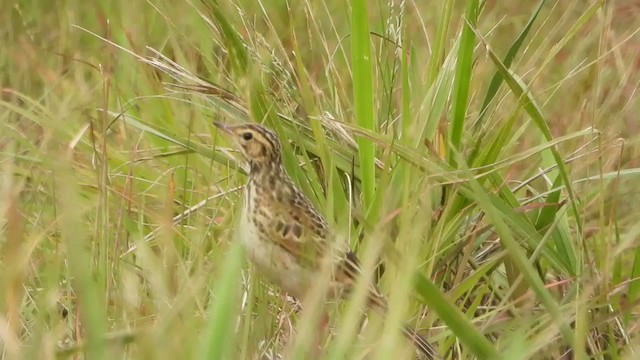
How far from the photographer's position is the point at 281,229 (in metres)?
3.62

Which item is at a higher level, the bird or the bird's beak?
the bird's beak

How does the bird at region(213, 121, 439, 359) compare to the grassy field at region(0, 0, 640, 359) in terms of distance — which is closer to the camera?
the grassy field at region(0, 0, 640, 359)

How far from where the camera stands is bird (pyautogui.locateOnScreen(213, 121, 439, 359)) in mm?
3303

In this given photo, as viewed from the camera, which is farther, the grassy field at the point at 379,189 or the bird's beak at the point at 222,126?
the bird's beak at the point at 222,126

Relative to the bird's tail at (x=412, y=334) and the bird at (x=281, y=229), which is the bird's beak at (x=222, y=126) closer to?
the bird at (x=281, y=229)

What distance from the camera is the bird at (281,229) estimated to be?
330 centimetres

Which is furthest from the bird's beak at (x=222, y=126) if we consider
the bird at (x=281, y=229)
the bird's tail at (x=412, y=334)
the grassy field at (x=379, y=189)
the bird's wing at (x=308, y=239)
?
the bird's tail at (x=412, y=334)

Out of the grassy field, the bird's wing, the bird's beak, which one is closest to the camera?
the grassy field

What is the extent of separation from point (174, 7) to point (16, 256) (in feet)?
13.8

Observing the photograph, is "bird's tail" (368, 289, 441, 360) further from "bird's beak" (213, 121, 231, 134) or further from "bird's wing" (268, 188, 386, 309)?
"bird's beak" (213, 121, 231, 134)

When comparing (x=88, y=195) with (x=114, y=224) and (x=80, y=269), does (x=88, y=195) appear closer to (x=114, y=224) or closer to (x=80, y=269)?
(x=114, y=224)

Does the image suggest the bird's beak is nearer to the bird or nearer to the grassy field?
the bird

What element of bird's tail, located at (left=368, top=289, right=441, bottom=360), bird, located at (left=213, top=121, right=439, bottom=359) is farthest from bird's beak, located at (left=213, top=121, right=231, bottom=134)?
bird's tail, located at (left=368, top=289, right=441, bottom=360)

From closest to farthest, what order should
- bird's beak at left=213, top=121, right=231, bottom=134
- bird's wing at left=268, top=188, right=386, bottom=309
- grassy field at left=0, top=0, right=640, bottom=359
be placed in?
grassy field at left=0, top=0, right=640, bottom=359 < bird's wing at left=268, top=188, right=386, bottom=309 < bird's beak at left=213, top=121, right=231, bottom=134
